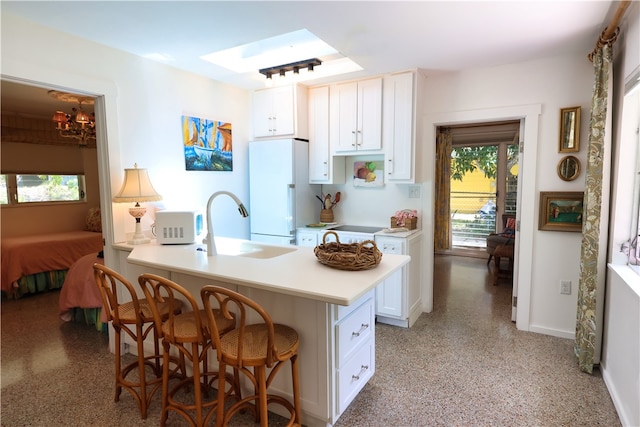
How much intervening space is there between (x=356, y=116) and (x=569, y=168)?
1.94 metres

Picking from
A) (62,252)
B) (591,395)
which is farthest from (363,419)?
(62,252)

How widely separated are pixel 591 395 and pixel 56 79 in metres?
4.10

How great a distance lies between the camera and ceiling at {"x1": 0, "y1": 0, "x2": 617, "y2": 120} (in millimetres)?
2055

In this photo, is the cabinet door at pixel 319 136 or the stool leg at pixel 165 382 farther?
the cabinet door at pixel 319 136

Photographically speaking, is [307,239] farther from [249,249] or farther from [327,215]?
[249,249]

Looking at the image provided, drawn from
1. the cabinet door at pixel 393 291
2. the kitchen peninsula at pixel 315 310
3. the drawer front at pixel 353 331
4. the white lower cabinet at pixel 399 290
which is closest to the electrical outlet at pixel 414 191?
the white lower cabinet at pixel 399 290

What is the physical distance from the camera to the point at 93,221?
5.47 meters

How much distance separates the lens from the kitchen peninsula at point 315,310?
172cm

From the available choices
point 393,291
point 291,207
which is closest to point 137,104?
point 291,207

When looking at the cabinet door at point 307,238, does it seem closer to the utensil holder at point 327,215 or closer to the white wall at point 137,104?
the utensil holder at point 327,215

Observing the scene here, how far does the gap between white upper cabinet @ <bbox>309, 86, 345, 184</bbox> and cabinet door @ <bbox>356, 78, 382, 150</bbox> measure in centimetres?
40

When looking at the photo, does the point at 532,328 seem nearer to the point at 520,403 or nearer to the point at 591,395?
the point at 591,395

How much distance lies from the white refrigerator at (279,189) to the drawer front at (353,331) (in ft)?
5.70

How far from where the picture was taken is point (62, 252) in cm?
464
